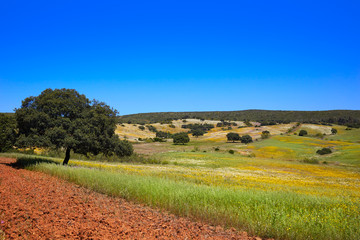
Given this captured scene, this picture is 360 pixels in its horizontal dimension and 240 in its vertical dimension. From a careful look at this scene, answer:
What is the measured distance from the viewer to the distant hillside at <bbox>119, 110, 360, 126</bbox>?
139m

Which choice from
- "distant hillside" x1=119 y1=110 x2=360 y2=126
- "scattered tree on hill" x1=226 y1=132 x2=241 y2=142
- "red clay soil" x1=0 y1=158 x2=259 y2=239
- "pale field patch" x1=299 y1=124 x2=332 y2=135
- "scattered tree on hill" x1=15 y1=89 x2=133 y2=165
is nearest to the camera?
"red clay soil" x1=0 y1=158 x2=259 y2=239

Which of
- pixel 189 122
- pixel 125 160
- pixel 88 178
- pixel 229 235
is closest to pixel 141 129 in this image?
pixel 189 122

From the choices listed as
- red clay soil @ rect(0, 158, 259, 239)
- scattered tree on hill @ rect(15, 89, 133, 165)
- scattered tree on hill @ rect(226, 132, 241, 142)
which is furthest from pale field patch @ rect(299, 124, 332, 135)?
red clay soil @ rect(0, 158, 259, 239)

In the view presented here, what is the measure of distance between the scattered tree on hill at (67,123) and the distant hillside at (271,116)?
113538mm

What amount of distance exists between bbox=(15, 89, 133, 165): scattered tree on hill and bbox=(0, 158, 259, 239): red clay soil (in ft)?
33.3

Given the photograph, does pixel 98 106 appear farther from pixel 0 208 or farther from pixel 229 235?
pixel 229 235

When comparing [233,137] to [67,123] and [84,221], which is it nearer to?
[67,123]

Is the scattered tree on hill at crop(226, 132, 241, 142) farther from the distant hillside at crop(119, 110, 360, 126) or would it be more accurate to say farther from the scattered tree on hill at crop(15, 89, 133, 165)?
the scattered tree on hill at crop(15, 89, 133, 165)

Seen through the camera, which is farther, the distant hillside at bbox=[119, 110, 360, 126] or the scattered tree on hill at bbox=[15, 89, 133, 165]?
the distant hillside at bbox=[119, 110, 360, 126]

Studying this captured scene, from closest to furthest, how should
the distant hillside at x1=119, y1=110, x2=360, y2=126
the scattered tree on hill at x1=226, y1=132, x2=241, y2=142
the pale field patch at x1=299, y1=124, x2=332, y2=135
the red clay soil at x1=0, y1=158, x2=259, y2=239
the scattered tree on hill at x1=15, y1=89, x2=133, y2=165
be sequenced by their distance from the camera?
the red clay soil at x1=0, y1=158, x2=259, y2=239, the scattered tree on hill at x1=15, y1=89, x2=133, y2=165, the scattered tree on hill at x1=226, y1=132, x2=241, y2=142, the pale field patch at x1=299, y1=124, x2=332, y2=135, the distant hillside at x1=119, y1=110, x2=360, y2=126

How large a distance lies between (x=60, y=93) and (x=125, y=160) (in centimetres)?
1720

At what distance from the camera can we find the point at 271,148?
63.6m

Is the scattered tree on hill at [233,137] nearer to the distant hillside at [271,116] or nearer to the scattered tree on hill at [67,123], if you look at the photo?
the distant hillside at [271,116]

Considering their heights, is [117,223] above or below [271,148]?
above
